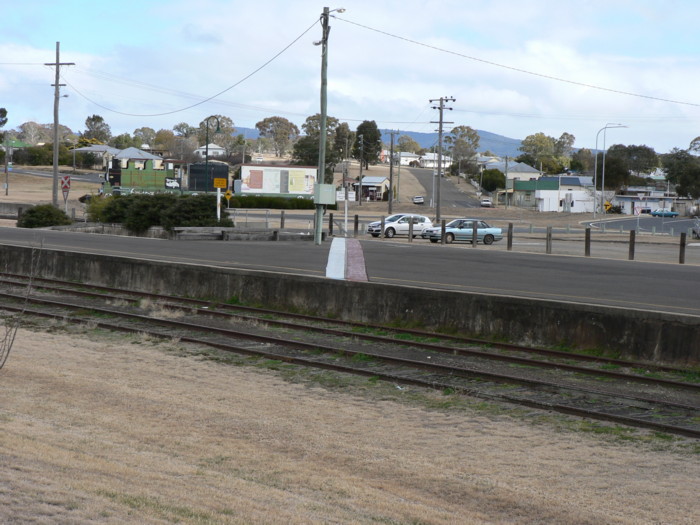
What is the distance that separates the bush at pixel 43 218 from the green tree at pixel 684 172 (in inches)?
3634

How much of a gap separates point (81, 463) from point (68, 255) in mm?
20138

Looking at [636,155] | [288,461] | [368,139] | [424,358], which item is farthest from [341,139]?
[288,461]

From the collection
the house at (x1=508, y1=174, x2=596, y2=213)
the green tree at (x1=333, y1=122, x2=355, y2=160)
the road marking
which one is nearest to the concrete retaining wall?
the road marking

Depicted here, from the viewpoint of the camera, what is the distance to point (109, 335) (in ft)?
54.0

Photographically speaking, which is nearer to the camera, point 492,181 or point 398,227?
point 398,227

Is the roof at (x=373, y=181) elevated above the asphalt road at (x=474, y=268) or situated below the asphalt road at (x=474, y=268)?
above

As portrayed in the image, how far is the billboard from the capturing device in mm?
93688

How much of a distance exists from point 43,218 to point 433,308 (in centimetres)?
3846

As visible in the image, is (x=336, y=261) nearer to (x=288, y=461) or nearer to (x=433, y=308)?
(x=433, y=308)

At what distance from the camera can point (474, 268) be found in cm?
2658

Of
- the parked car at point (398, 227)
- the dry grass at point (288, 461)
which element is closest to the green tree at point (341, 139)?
the parked car at point (398, 227)

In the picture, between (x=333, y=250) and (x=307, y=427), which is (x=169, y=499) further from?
(x=333, y=250)

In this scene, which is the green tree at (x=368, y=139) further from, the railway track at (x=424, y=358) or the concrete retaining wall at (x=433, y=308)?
the railway track at (x=424, y=358)

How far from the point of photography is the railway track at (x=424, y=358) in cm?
1130
